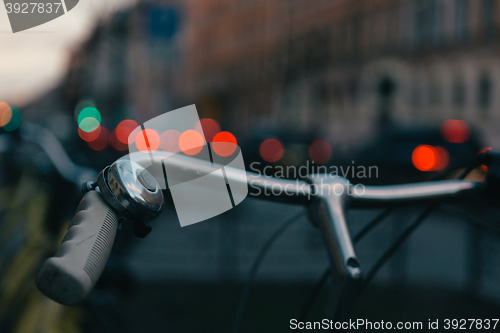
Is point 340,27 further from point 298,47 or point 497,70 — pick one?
point 497,70

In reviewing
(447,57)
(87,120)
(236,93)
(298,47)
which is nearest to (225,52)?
(236,93)

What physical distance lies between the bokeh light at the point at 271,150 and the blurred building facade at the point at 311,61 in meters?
4.63

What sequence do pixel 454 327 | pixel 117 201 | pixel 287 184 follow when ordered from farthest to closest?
pixel 454 327 < pixel 287 184 < pixel 117 201

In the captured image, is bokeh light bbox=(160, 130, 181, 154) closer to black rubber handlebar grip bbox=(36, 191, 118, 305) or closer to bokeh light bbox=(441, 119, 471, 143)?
black rubber handlebar grip bbox=(36, 191, 118, 305)

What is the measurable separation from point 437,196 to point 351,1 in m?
33.4

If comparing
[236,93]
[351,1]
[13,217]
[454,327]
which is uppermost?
[13,217]

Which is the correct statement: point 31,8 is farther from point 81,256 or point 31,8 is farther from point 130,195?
point 81,256

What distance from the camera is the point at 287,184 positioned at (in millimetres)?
1080

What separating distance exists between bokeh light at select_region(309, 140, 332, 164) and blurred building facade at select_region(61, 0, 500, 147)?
3390 millimetres

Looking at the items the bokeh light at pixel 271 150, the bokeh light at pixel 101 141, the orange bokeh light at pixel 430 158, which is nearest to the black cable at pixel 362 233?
the orange bokeh light at pixel 430 158

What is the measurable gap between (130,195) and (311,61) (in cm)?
3541

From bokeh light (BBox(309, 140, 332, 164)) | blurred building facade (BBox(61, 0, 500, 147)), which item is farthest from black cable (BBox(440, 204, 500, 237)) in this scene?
bokeh light (BBox(309, 140, 332, 164))

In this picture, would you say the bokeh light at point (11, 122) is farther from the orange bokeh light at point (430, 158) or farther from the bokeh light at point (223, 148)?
the orange bokeh light at point (430, 158)

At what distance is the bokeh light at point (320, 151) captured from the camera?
16027 mm
